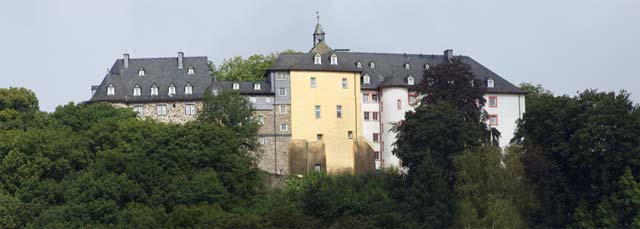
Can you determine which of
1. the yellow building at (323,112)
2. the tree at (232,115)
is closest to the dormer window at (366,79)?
the yellow building at (323,112)

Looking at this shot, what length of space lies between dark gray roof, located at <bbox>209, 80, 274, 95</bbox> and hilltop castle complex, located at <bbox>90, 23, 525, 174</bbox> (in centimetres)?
6

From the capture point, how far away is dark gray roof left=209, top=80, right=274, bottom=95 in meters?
85.8

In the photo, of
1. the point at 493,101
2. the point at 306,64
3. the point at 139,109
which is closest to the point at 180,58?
the point at 139,109

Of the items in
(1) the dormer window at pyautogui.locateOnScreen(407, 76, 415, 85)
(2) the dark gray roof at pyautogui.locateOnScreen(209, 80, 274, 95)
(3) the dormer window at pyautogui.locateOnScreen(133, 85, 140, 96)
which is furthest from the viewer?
(1) the dormer window at pyautogui.locateOnScreen(407, 76, 415, 85)

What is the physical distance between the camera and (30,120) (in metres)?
80.6

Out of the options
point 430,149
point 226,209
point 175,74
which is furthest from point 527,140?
point 175,74

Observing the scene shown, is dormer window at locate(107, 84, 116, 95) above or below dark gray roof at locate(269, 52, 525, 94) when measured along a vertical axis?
below

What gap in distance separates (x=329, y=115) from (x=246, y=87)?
5575 millimetres

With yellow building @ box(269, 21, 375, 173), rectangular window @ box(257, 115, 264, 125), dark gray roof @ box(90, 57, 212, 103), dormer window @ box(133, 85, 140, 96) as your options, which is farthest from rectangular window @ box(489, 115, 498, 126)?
dormer window @ box(133, 85, 140, 96)

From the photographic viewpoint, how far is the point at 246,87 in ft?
284

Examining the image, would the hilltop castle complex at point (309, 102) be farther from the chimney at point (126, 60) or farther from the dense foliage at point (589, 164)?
the dense foliage at point (589, 164)

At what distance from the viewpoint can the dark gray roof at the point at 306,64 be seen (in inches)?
3383

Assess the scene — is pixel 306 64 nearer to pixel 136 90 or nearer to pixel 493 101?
pixel 136 90

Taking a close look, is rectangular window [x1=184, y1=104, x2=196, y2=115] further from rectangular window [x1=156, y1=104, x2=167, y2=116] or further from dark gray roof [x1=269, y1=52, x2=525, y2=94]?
dark gray roof [x1=269, y1=52, x2=525, y2=94]
